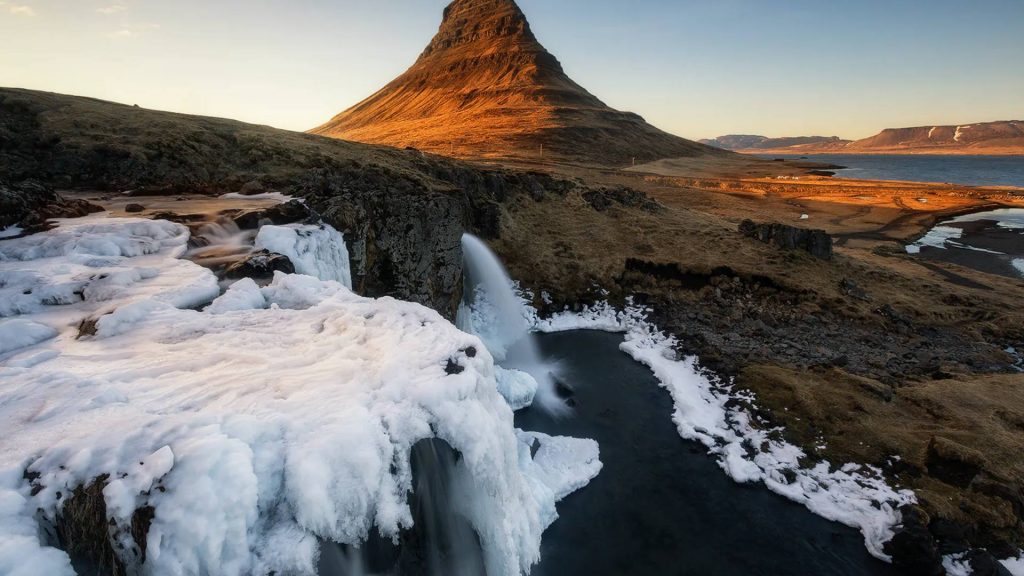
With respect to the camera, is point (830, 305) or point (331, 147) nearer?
point (830, 305)

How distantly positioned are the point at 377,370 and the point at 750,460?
14.8m

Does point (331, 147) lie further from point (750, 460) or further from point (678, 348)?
point (750, 460)

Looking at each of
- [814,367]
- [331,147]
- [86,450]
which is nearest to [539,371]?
[814,367]

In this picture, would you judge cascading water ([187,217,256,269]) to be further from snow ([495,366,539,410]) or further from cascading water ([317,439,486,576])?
snow ([495,366,539,410])

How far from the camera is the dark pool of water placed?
496 inches

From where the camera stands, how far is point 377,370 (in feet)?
26.1

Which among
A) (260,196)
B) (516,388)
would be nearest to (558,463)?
Answer: (516,388)

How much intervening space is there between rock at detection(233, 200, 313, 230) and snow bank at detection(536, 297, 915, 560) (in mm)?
17325

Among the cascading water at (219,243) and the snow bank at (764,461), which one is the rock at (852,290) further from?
the cascading water at (219,243)

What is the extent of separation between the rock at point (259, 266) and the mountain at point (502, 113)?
82.4m

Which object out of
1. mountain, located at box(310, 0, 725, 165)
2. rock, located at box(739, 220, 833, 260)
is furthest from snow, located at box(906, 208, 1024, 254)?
mountain, located at box(310, 0, 725, 165)

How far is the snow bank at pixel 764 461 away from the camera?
13891 mm

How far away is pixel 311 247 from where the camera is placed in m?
15.2

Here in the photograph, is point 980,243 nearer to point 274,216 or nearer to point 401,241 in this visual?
point 401,241
